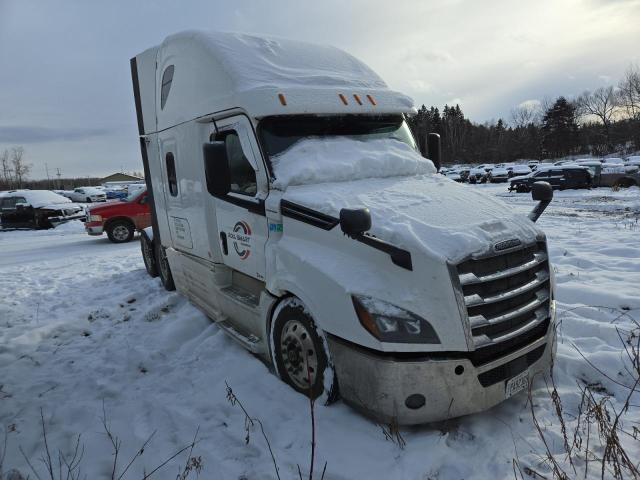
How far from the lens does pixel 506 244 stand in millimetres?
3170

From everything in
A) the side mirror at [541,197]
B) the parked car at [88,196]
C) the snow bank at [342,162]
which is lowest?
the parked car at [88,196]

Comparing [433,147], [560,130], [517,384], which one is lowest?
[517,384]

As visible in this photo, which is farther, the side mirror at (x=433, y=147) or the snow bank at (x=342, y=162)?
the side mirror at (x=433, y=147)

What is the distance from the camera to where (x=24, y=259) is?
1234 centimetres

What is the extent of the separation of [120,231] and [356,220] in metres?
13.3

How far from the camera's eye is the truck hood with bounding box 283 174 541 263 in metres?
2.99

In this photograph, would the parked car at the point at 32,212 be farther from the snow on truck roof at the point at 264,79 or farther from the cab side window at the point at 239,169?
the cab side window at the point at 239,169

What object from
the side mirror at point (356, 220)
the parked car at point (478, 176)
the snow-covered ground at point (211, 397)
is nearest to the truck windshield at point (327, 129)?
the side mirror at point (356, 220)

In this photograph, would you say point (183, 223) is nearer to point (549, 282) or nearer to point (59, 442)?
point (59, 442)

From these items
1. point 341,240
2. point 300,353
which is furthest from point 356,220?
point 300,353

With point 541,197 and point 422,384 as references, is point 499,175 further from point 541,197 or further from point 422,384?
point 422,384

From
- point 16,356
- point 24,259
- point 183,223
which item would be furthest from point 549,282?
point 24,259

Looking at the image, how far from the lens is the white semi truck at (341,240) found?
115 inches

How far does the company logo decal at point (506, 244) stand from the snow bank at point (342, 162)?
1.50m
